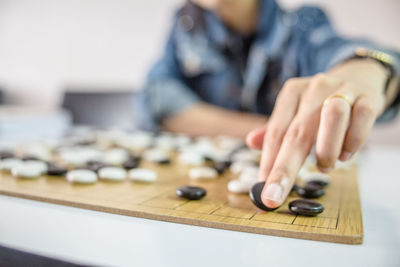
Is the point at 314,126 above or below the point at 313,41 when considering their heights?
below

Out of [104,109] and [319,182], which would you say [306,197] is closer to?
[319,182]

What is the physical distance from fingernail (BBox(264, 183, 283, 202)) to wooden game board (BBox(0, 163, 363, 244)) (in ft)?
0.07

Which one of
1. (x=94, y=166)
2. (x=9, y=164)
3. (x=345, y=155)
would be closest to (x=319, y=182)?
(x=345, y=155)

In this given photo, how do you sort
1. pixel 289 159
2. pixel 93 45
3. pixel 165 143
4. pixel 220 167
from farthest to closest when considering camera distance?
pixel 93 45, pixel 165 143, pixel 220 167, pixel 289 159

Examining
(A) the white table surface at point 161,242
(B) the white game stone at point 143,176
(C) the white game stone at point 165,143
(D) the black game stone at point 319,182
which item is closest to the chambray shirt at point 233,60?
(C) the white game stone at point 165,143

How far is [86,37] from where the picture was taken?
10.5ft

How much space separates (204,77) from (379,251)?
4.74 ft

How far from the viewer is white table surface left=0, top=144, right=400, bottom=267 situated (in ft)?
1.14

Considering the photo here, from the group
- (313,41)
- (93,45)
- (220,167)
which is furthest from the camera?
(93,45)

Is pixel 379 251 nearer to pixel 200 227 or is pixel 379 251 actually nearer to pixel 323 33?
pixel 200 227

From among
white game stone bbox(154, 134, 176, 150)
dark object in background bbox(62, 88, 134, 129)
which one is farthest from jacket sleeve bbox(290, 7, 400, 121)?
dark object in background bbox(62, 88, 134, 129)

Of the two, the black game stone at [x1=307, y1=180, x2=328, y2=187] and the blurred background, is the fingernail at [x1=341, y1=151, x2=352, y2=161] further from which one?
the blurred background

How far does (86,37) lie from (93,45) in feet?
0.35

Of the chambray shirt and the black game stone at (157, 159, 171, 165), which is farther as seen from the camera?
the chambray shirt
